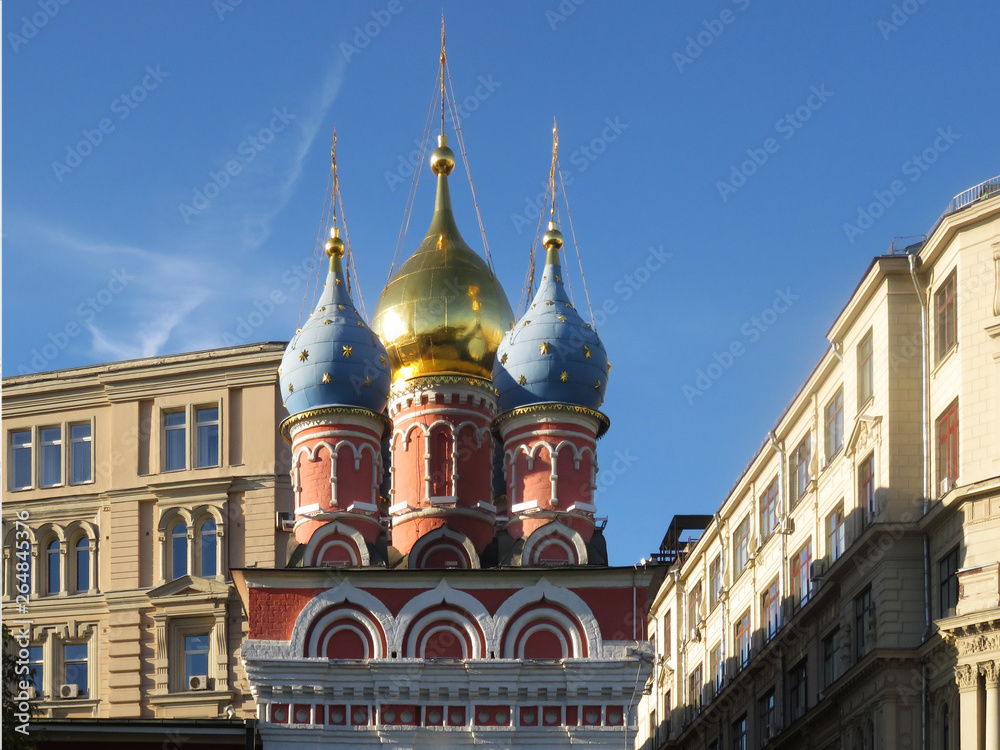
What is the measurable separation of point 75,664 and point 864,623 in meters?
18.9

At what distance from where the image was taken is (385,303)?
123 feet

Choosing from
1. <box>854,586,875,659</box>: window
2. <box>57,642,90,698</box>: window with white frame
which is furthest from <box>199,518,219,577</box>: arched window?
<box>854,586,875,659</box>: window

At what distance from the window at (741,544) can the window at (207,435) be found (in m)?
11.9

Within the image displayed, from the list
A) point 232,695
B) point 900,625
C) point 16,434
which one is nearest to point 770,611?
point 900,625

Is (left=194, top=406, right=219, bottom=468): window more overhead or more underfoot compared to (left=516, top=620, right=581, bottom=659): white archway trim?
more overhead

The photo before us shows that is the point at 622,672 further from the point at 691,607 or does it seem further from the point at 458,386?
the point at 691,607

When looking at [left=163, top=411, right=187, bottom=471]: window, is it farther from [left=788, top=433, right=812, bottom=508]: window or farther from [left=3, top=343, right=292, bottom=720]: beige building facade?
[left=788, top=433, right=812, bottom=508]: window

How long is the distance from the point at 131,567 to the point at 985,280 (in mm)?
20844

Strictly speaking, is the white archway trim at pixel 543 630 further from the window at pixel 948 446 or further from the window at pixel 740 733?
the window at pixel 740 733

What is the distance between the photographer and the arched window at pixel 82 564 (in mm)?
44156

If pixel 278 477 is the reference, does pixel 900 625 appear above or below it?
below

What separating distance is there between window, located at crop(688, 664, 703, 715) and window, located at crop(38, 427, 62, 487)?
52.6 ft

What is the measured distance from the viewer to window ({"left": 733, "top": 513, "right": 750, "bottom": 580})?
43.8 metres

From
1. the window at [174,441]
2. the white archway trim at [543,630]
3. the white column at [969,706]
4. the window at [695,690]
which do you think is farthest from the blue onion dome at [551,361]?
the window at [695,690]
